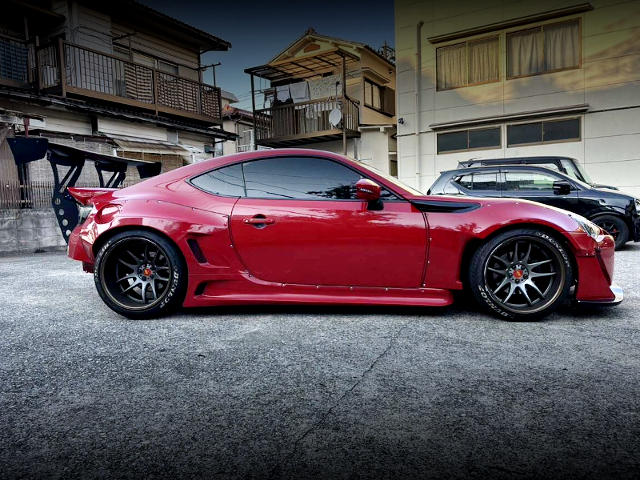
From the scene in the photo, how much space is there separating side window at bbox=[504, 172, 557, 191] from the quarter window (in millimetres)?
6215

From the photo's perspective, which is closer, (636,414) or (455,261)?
(636,414)

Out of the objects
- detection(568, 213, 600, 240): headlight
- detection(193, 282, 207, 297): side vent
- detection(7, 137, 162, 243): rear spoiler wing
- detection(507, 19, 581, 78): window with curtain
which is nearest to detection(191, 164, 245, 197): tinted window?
detection(193, 282, 207, 297): side vent

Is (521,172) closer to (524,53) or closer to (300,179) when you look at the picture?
(300,179)

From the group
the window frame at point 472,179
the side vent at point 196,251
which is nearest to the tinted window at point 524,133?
the window frame at point 472,179

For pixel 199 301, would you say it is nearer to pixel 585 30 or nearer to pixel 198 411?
pixel 198 411

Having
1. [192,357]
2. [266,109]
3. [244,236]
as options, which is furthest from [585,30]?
[192,357]

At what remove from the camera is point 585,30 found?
13.0m

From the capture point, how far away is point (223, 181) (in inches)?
156

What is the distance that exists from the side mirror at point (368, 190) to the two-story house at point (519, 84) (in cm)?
1169

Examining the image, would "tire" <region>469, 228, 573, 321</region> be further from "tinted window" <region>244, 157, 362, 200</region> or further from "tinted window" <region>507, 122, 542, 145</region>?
"tinted window" <region>507, 122, 542, 145</region>

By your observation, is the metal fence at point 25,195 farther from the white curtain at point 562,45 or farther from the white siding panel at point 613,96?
the white siding panel at point 613,96

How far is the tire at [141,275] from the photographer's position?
378 cm

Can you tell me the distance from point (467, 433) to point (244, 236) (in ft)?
7.56

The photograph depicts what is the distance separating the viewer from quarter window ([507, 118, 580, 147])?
13.4 m
